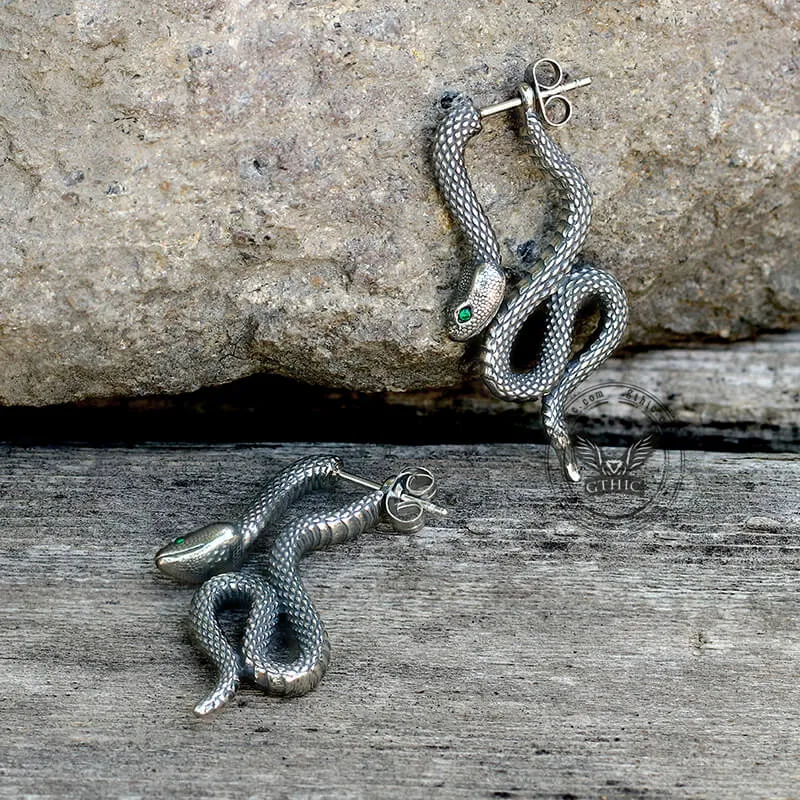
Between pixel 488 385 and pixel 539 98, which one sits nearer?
pixel 539 98

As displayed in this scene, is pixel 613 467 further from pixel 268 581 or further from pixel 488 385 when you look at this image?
pixel 268 581

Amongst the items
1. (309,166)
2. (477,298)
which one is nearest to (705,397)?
(477,298)

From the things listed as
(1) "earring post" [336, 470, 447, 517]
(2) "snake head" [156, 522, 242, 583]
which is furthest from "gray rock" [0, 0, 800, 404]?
(2) "snake head" [156, 522, 242, 583]

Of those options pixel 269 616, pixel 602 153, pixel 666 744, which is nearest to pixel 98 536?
pixel 269 616

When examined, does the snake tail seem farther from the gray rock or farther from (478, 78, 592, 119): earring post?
(478, 78, 592, 119): earring post

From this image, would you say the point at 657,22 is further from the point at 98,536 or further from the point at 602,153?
the point at 98,536

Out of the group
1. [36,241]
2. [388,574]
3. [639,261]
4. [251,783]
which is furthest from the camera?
[639,261]
